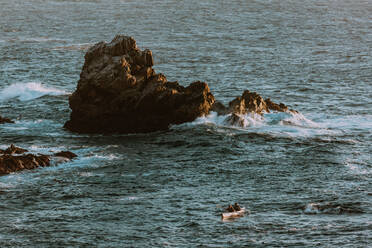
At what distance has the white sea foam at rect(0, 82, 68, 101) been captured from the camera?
55125 mm

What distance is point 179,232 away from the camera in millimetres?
28969

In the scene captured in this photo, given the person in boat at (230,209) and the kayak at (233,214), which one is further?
the person in boat at (230,209)

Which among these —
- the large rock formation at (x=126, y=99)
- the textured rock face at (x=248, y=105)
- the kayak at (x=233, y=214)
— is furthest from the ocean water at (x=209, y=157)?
the large rock formation at (x=126, y=99)

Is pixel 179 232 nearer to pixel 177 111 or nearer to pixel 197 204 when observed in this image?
pixel 197 204

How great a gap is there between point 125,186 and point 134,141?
815 centimetres

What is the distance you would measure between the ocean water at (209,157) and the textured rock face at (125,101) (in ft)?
3.22

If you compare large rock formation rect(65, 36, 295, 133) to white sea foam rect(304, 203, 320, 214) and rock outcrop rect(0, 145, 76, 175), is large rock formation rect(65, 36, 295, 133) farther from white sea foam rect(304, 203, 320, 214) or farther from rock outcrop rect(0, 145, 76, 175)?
white sea foam rect(304, 203, 320, 214)

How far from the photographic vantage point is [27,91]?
56.5 m

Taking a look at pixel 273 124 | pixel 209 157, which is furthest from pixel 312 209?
pixel 273 124

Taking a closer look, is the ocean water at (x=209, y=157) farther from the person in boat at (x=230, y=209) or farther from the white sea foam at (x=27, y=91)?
the person in boat at (x=230, y=209)

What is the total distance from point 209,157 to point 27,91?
72.8 feet

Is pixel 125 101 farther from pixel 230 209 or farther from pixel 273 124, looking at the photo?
pixel 230 209

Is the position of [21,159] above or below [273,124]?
below

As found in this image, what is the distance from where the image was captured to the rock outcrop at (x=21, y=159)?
36.4 metres
